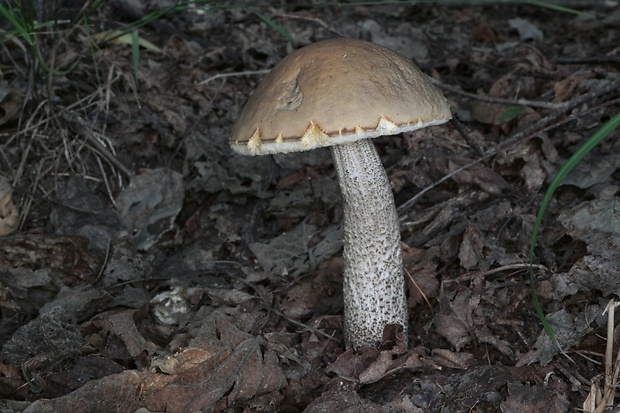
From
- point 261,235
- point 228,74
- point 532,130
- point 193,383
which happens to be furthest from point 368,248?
point 228,74

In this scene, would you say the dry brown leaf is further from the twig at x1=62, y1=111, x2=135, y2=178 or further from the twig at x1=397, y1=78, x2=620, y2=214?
the twig at x1=397, y1=78, x2=620, y2=214

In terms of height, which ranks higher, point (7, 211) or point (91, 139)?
point (91, 139)

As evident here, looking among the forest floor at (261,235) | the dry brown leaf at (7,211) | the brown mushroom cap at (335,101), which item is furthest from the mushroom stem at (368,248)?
the dry brown leaf at (7,211)

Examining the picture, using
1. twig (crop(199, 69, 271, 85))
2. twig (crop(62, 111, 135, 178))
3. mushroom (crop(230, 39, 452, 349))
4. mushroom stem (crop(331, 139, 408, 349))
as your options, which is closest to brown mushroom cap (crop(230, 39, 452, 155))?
mushroom (crop(230, 39, 452, 349))

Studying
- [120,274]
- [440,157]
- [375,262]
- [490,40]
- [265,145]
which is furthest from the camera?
[490,40]

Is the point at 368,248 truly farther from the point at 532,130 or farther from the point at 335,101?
the point at 532,130

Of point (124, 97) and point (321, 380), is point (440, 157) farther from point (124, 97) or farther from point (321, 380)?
point (124, 97)

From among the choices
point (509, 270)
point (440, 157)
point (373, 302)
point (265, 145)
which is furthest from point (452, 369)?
point (440, 157)
